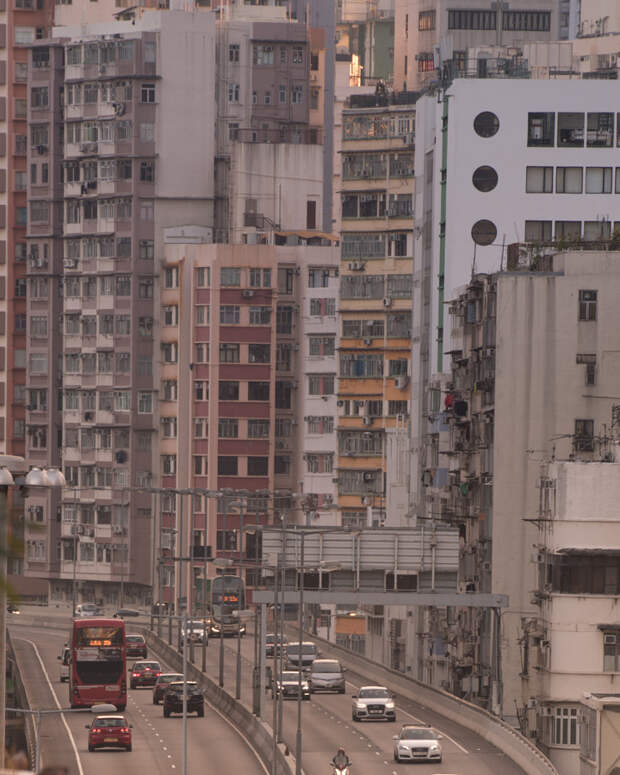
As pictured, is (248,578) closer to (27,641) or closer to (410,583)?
(27,641)

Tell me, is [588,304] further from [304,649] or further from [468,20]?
[468,20]

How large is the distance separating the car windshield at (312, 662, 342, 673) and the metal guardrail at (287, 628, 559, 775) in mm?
1953

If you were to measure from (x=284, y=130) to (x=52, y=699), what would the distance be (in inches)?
3417

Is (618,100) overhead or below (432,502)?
overhead

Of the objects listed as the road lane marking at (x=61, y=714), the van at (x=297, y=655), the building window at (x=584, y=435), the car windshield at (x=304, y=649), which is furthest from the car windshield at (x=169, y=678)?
the building window at (x=584, y=435)

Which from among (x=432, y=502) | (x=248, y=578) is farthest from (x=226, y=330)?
(x=432, y=502)

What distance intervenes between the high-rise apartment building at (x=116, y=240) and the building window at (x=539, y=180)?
61.4 m

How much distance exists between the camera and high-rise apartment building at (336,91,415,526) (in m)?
170

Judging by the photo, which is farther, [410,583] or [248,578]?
[248,578]

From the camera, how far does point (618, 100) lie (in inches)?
5027

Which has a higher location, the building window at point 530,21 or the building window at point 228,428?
the building window at point 530,21

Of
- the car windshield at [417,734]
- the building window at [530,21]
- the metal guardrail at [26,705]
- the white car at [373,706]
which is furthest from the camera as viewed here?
the building window at [530,21]

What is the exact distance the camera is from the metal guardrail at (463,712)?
242 ft

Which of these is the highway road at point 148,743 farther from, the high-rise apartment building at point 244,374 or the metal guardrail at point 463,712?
the high-rise apartment building at point 244,374
